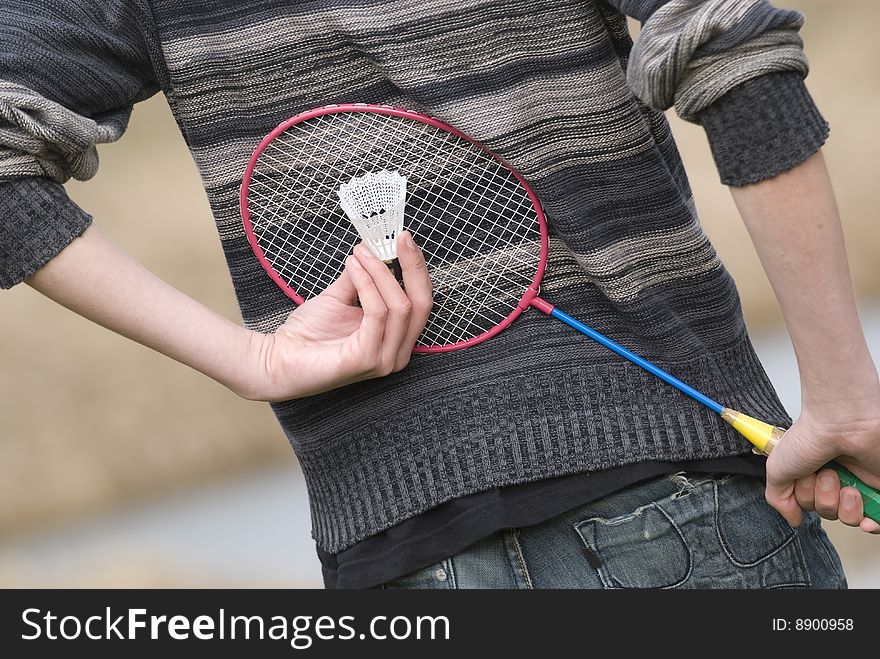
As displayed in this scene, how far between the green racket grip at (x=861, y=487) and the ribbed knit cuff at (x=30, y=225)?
0.71 m

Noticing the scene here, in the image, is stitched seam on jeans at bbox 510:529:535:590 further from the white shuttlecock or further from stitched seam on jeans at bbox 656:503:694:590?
the white shuttlecock

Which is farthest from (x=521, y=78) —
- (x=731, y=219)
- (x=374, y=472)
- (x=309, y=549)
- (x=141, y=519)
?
(x=731, y=219)

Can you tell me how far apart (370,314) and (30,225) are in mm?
298

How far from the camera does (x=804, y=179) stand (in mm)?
830

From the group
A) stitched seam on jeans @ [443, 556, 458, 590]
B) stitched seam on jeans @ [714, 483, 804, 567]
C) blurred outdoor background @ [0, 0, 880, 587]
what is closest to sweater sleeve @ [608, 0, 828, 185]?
stitched seam on jeans @ [714, 483, 804, 567]

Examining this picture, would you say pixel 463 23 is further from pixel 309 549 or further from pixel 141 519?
pixel 141 519

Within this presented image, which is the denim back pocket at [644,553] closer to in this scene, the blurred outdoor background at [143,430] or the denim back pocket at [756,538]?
the denim back pocket at [756,538]

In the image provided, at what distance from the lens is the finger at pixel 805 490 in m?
0.99

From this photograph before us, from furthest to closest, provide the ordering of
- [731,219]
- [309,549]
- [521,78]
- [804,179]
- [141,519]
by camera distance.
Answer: [731,219] < [141,519] < [309,549] < [521,78] < [804,179]

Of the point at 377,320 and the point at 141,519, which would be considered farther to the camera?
the point at 141,519

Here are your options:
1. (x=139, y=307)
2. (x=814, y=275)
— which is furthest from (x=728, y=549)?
(x=139, y=307)

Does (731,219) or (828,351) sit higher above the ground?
(731,219)

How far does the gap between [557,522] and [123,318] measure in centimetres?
42

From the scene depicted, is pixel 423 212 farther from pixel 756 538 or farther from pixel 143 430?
pixel 143 430
